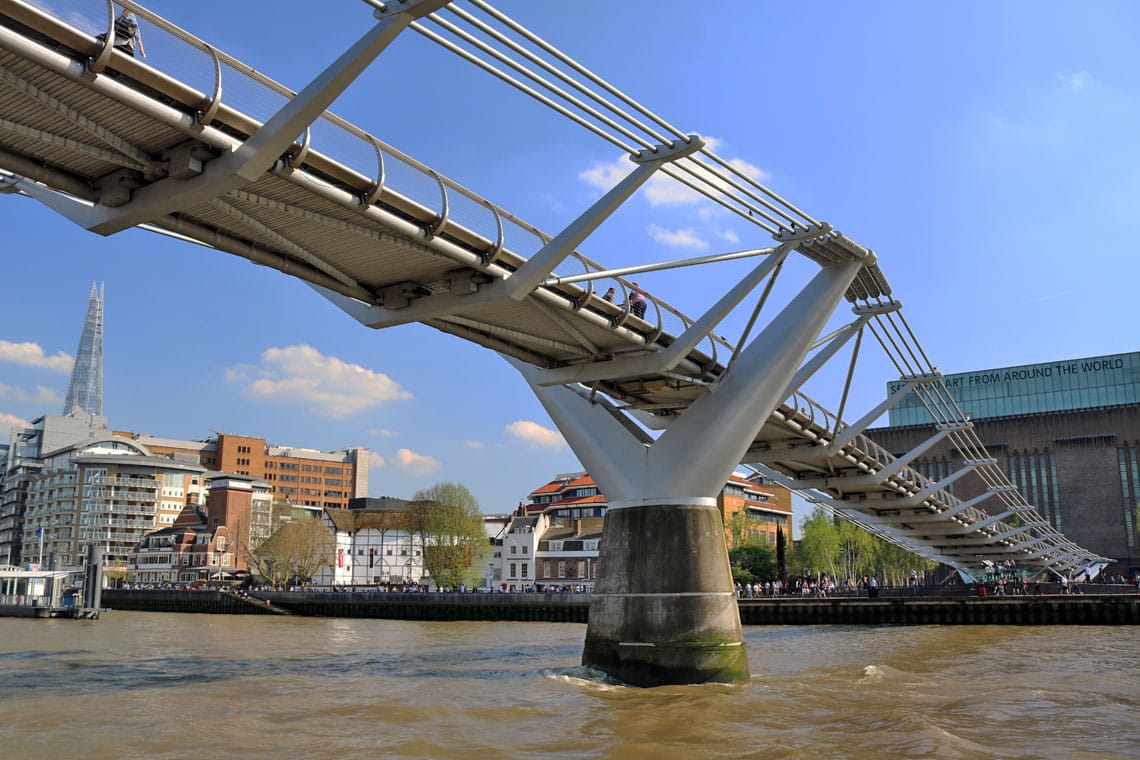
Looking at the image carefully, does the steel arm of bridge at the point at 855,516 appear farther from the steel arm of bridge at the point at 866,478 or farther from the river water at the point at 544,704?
the river water at the point at 544,704

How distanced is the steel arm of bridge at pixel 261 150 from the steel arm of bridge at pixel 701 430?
35.2 ft

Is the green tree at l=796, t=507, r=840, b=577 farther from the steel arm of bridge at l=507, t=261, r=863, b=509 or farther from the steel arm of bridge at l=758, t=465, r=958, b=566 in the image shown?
the steel arm of bridge at l=507, t=261, r=863, b=509

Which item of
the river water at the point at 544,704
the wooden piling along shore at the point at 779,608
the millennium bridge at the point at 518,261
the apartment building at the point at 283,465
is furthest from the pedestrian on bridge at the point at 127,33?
the apartment building at the point at 283,465

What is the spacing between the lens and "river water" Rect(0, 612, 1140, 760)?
1419cm

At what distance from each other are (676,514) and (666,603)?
1908mm

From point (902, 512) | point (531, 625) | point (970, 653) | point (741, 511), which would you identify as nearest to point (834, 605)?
point (902, 512)

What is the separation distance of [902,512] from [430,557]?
1473 inches

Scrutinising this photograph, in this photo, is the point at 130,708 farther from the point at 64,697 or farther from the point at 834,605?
the point at 834,605

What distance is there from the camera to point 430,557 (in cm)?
7338

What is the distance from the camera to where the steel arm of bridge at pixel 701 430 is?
873 inches

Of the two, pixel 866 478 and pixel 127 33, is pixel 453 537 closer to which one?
pixel 866 478

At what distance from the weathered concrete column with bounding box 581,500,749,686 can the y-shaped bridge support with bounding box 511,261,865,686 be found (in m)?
0.02

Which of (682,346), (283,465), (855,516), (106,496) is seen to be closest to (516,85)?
(682,346)

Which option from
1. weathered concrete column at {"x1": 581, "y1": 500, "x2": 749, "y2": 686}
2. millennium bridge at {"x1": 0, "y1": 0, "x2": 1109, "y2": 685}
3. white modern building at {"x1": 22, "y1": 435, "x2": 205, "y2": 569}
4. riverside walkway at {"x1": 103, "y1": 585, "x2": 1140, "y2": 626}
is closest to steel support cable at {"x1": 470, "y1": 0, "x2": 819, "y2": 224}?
millennium bridge at {"x1": 0, "y1": 0, "x2": 1109, "y2": 685}
